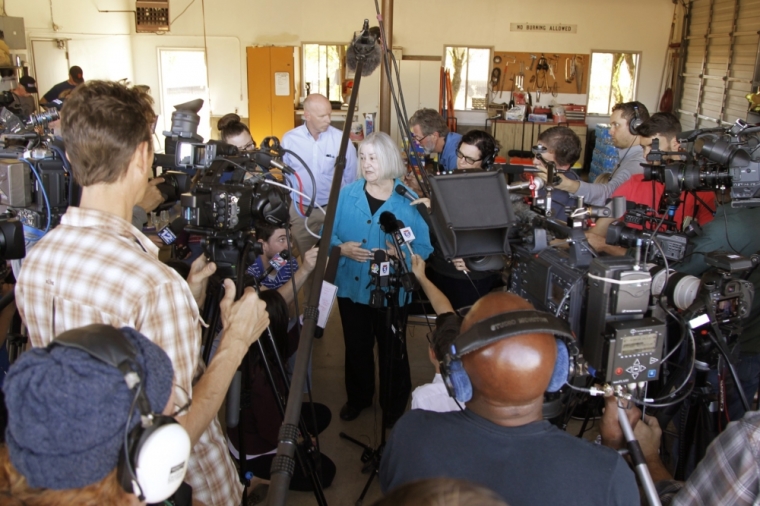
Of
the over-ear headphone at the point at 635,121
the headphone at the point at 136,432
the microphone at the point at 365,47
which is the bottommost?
the headphone at the point at 136,432

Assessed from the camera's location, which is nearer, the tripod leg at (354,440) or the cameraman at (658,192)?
the tripod leg at (354,440)

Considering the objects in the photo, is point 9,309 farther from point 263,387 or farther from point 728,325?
point 728,325

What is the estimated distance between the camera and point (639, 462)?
133cm

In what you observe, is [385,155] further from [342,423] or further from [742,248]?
[742,248]

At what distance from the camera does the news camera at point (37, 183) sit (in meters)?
1.90

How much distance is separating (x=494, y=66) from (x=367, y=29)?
8.27m

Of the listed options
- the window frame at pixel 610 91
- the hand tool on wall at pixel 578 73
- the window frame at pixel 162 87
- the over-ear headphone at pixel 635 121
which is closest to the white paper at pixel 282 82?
the window frame at pixel 162 87

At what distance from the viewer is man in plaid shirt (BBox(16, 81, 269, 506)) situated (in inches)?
44.9

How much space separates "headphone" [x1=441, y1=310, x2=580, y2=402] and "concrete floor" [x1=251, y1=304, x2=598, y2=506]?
100 centimetres

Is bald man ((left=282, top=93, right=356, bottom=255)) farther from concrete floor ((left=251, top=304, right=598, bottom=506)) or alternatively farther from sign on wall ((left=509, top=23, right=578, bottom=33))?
sign on wall ((left=509, top=23, right=578, bottom=33))

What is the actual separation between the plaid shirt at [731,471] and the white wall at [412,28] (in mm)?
8594

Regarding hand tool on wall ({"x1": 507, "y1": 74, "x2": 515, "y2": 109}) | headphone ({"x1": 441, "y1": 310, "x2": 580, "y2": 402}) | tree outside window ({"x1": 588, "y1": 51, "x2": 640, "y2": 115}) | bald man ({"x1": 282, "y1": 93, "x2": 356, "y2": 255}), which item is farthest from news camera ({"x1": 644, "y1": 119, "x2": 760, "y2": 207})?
tree outside window ({"x1": 588, "y1": 51, "x2": 640, "y2": 115})

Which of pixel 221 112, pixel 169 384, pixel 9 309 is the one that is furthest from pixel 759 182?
pixel 221 112

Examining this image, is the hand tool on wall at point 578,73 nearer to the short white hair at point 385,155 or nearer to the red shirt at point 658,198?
the red shirt at point 658,198
